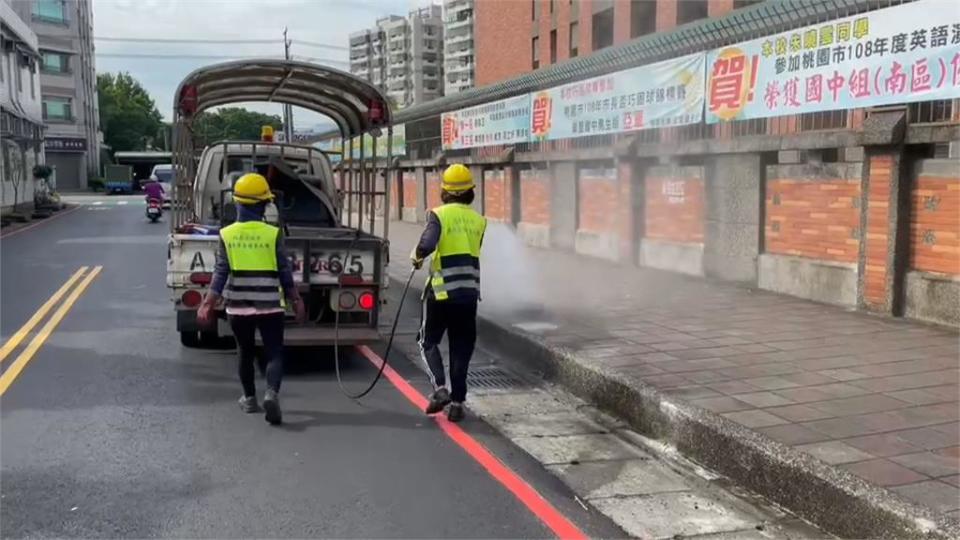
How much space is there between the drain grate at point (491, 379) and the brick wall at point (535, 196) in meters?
8.87

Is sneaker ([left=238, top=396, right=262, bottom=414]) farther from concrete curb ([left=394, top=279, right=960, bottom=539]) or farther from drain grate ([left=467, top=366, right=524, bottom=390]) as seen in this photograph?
concrete curb ([left=394, top=279, right=960, bottom=539])

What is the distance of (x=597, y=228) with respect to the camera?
14.5 m

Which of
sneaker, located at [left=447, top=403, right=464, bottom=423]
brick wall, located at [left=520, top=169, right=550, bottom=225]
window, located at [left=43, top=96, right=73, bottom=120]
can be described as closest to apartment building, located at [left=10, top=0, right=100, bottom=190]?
window, located at [left=43, top=96, right=73, bottom=120]

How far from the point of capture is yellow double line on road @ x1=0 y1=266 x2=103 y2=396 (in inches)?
281

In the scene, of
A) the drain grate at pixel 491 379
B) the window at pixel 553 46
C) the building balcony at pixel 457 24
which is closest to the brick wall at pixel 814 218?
the drain grate at pixel 491 379

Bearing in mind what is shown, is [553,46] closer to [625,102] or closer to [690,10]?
[690,10]

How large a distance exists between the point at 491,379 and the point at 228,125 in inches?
938

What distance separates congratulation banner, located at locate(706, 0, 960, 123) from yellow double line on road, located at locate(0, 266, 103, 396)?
8.24 meters

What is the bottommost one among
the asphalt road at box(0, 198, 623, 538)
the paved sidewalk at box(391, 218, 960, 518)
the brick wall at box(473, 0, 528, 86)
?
the asphalt road at box(0, 198, 623, 538)

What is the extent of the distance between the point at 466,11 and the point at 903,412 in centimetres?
13073

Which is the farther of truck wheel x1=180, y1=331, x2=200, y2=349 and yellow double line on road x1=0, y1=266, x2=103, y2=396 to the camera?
truck wheel x1=180, y1=331, x2=200, y2=349

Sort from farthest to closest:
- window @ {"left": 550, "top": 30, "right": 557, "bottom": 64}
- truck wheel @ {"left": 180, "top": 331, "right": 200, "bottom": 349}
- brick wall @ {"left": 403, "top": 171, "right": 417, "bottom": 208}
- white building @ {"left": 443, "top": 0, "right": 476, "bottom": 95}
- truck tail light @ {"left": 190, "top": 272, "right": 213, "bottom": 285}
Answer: white building @ {"left": 443, "top": 0, "right": 476, "bottom": 95} → window @ {"left": 550, "top": 30, "right": 557, "bottom": 64} → brick wall @ {"left": 403, "top": 171, "right": 417, "bottom": 208} → truck wheel @ {"left": 180, "top": 331, "right": 200, "bottom": 349} → truck tail light @ {"left": 190, "top": 272, "right": 213, "bottom": 285}

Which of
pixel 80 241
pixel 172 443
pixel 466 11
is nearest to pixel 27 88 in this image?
pixel 80 241

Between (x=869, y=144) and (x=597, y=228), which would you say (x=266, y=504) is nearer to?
(x=869, y=144)
